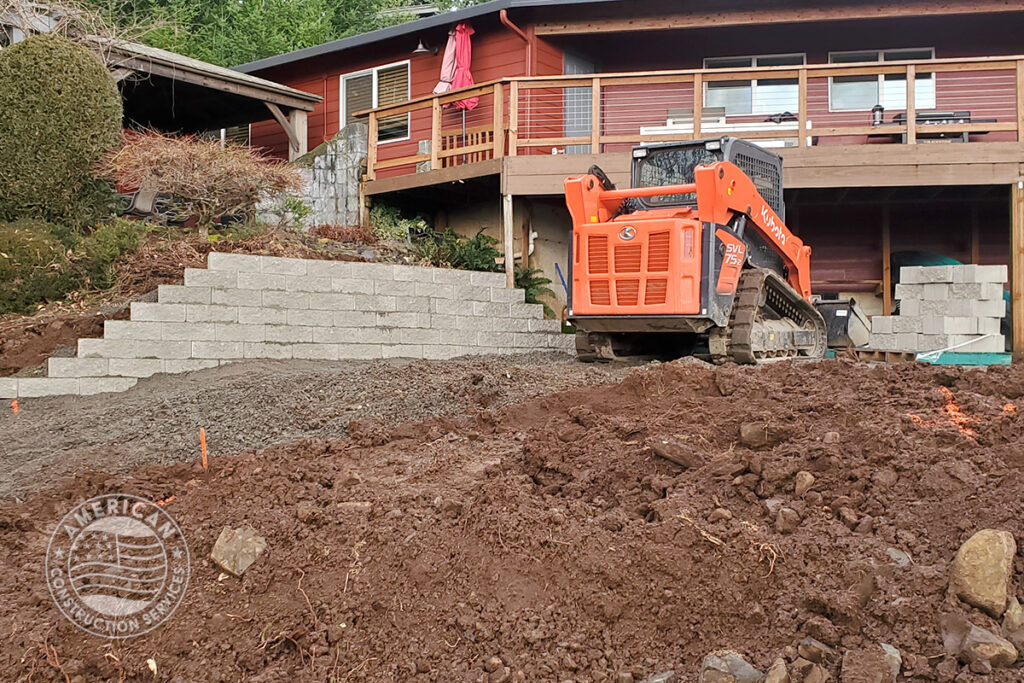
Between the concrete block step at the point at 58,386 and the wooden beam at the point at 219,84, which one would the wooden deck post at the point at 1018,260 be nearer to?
the concrete block step at the point at 58,386

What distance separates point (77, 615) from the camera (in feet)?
11.1

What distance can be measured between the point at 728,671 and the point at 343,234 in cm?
981

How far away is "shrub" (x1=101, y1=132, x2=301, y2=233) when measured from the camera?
32.3 feet

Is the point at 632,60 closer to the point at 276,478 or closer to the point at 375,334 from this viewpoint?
the point at 375,334

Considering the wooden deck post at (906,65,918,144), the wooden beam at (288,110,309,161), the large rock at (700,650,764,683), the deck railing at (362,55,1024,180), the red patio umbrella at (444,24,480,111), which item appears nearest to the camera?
the large rock at (700,650,764,683)

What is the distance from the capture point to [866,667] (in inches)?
108

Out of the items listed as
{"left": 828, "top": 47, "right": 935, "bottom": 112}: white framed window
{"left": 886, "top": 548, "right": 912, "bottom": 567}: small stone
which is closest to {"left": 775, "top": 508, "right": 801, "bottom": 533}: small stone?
{"left": 886, "top": 548, "right": 912, "bottom": 567}: small stone

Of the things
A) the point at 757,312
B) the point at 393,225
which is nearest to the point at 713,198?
the point at 757,312

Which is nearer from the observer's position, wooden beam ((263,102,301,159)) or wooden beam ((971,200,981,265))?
wooden beam ((971,200,981,265))

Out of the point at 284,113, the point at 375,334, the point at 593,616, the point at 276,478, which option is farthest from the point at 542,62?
the point at 593,616

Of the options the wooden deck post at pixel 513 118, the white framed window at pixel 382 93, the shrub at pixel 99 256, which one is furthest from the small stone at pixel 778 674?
the white framed window at pixel 382 93

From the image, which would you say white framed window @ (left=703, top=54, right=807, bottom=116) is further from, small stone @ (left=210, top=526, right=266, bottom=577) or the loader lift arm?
small stone @ (left=210, top=526, right=266, bottom=577)

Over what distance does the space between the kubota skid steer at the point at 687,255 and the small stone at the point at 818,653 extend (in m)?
5.28

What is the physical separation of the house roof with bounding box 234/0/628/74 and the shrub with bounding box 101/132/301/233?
18.3 ft
